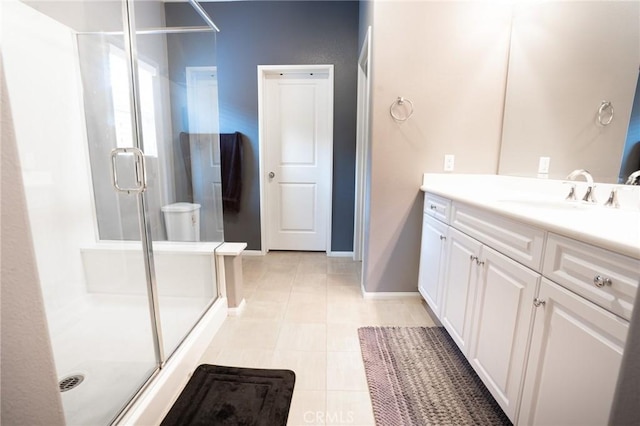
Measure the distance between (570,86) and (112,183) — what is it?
289cm

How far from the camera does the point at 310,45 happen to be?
9.68ft

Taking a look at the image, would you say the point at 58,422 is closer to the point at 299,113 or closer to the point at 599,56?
the point at 599,56

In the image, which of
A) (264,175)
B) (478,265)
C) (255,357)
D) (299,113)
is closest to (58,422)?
(255,357)

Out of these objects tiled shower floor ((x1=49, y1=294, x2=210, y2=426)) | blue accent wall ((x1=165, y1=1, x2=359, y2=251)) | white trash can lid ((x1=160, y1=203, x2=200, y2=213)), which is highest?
blue accent wall ((x1=165, y1=1, x2=359, y2=251))

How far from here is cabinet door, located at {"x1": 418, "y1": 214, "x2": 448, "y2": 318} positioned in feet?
5.66

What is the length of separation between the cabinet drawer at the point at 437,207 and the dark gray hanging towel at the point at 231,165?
2068mm

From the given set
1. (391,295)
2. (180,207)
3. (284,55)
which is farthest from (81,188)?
(391,295)

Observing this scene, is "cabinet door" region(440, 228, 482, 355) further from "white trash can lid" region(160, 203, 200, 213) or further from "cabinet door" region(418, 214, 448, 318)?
"white trash can lid" region(160, 203, 200, 213)

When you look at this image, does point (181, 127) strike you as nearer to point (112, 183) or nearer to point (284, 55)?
point (112, 183)

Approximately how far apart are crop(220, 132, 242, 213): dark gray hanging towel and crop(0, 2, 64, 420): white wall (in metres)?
2.76

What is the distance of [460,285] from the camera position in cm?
146

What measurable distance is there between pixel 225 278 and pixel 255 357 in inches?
24.1

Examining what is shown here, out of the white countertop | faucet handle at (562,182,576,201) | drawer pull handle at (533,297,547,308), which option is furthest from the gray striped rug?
faucet handle at (562,182,576,201)

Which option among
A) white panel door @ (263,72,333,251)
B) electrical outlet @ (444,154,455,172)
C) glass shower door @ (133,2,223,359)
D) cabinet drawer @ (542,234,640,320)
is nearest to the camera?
cabinet drawer @ (542,234,640,320)
